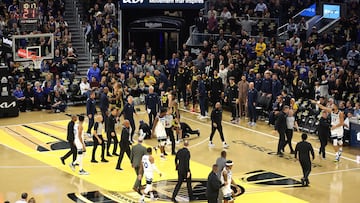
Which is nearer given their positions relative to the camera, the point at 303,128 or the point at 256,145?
the point at 256,145

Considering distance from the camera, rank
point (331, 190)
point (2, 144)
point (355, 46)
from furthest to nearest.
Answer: point (355, 46), point (2, 144), point (331, 190)

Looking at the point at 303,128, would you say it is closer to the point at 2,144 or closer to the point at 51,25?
the point at 2,144

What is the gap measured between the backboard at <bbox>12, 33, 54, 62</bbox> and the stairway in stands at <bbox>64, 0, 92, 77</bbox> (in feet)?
17.0

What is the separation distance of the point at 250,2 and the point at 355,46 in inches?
316

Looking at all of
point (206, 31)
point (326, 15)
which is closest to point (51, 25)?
point (206, 31)

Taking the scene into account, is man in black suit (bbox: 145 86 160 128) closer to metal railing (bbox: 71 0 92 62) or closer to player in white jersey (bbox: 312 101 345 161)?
player in white jersey (bbox: 312 101 345 161)

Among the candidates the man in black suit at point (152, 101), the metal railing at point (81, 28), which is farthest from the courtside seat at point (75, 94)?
the man in black suit at point (152, 101)

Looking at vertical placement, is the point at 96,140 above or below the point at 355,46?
below

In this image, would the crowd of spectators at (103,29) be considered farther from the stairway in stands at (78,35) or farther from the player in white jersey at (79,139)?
the player in white jersey at (79,139)

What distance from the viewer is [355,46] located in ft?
118

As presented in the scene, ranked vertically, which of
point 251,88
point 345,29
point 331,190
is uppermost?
point 345,29

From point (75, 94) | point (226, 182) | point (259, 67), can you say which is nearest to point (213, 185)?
point (226, 182)

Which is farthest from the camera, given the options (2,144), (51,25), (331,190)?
(51,25)

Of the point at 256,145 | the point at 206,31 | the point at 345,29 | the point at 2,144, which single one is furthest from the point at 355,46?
the point at 2,144
